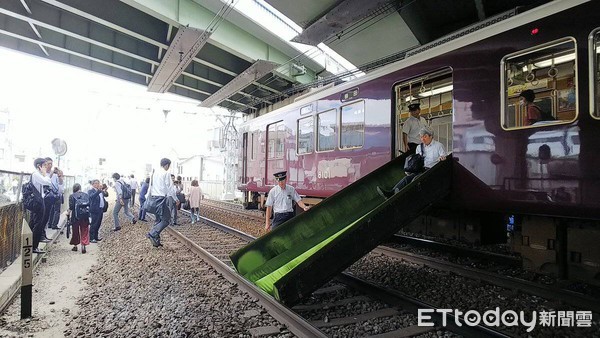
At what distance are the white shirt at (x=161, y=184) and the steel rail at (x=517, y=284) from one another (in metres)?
4.82

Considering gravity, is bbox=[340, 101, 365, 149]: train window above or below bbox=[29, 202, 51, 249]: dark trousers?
above

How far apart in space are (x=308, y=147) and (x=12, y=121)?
18940 millimetres

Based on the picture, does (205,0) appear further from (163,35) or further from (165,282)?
(165,282)

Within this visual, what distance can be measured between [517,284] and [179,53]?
11.7m

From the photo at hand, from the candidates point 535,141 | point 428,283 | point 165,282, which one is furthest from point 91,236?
point 535,141

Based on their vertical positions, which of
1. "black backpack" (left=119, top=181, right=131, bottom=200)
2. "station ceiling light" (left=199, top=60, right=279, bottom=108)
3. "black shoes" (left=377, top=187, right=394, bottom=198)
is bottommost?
"black backpack" (left=119, top=181, right=131, bottom=200)

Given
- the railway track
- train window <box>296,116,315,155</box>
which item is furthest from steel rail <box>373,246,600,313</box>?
train window <box>296,116,315,155</box>

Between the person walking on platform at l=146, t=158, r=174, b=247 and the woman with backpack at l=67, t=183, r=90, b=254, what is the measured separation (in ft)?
4.15

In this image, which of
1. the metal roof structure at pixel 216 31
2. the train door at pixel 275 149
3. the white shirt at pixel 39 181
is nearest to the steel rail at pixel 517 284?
the train door at pixel 275 149

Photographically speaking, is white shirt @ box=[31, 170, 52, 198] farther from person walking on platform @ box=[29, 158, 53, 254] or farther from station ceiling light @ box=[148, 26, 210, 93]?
station ceiling light @ box=[148, 26, 210, 93]

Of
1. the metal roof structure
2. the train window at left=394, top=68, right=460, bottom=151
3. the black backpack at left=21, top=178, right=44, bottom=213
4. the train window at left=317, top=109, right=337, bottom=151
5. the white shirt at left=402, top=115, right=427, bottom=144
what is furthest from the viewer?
the metal roof structure

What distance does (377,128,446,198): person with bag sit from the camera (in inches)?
192

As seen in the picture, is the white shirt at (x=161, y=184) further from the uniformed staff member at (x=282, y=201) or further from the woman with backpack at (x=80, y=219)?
the uniformed staff member at (x=282, y=201)

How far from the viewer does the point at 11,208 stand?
600 centimetres
